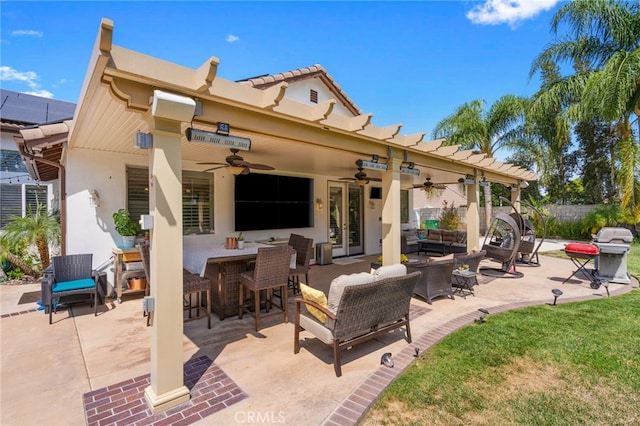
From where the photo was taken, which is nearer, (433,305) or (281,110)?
(281,110)

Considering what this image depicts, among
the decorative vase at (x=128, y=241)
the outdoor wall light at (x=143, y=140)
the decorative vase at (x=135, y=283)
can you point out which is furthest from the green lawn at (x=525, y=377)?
the decorative vase at (x=128, y=241)

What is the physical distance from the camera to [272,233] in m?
8.64

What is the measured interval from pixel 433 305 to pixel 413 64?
787cm

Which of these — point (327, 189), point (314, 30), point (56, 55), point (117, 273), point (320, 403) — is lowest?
point (320, 403)

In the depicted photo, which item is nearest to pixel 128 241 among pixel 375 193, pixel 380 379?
pixel 380 379

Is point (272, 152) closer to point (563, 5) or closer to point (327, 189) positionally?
point (327, 189)

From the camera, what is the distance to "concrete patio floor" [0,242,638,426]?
103 inches

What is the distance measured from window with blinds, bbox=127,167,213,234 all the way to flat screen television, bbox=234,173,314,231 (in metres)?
0.69

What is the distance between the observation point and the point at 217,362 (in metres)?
3.45

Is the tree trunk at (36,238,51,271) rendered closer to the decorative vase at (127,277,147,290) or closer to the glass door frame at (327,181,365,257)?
the decorative vase at (127,277,147,290)

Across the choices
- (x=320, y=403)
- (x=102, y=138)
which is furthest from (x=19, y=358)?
(x=320, y=403)

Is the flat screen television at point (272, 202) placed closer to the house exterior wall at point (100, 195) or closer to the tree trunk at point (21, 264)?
the house exterior wall at point (100, 195)

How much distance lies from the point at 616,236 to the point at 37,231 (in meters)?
12.6

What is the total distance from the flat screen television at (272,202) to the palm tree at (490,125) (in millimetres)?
8713
